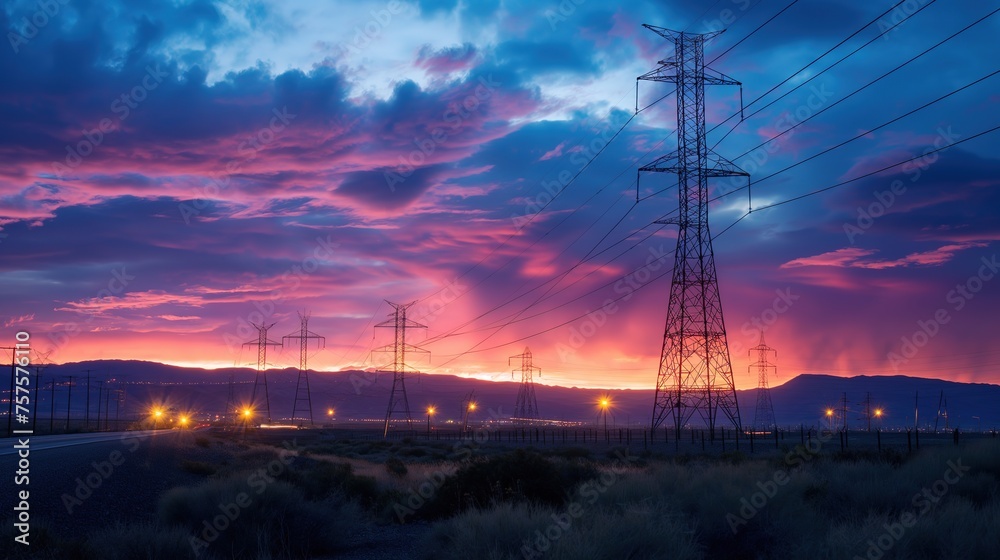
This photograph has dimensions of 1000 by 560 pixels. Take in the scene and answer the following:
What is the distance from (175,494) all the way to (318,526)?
3.59 metres

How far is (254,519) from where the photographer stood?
17281mm

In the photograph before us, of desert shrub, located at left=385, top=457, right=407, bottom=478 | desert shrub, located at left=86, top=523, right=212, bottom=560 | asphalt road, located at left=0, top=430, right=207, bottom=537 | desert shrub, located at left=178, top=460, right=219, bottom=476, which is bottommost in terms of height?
desert shrub, located at left=385, top=457, right=407, bottom=478

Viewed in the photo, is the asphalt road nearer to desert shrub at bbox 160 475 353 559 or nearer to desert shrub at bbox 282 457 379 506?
desert shrub at bbox 160 475 353 559

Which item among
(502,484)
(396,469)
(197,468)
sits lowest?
(396,469)

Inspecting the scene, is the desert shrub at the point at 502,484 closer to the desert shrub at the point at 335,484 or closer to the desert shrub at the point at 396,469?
the desert shrub at the point at 335,484

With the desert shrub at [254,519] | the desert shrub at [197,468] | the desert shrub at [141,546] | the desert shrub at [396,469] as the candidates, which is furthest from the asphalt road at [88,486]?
the desert shrub at [396,469]

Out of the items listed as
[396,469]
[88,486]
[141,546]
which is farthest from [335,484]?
[396,469]

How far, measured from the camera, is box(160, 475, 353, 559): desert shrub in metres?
16.4

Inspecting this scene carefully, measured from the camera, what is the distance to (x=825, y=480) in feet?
70.6

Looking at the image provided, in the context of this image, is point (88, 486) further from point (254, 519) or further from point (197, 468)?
point (197, 468)

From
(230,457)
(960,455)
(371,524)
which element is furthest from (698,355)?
(371,524)

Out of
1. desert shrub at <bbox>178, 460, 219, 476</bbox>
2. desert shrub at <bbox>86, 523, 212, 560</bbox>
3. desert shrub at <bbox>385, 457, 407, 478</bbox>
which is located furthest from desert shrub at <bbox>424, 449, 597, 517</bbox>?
desert shrub at <bbox>385, 457, 407, 478</bbox>

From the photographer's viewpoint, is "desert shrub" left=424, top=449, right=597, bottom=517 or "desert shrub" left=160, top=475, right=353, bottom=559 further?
"desert shrub" left=424, top=449, right=597, bottom=517

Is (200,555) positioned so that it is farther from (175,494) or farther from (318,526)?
(175,494)
